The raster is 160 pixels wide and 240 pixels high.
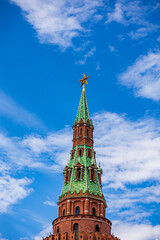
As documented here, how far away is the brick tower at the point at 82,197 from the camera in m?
63.0

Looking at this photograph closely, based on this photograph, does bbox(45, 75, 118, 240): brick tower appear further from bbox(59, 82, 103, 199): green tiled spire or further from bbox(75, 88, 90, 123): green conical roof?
bbox(75, 88, 90, 123): green conical roof

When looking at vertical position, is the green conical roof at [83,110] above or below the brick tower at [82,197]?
above

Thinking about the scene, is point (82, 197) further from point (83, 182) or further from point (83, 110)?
point (83, 110)

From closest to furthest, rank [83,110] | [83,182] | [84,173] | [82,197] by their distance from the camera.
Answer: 1. [82,197]
2. [83,182]
3. [84,173]
4. [83,110]

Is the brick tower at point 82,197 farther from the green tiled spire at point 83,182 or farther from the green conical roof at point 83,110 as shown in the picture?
the green conical roof at point 83,110

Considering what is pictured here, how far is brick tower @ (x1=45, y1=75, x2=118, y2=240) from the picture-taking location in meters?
63.0

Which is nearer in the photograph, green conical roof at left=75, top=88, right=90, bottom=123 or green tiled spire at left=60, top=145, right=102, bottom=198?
green tiled spire at left=60, top=145, right=102, bottom=198

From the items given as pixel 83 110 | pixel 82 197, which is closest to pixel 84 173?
pixel 82 197

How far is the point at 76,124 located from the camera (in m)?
80.4

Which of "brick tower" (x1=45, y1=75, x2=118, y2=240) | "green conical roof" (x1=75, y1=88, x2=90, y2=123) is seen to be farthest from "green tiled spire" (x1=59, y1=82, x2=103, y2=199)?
"green conical roof" (x1=75, y1=88, x2=90, y2=123)

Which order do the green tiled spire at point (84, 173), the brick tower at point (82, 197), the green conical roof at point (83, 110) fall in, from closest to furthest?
the brick tower at point (82, 197) < the green tiled spire at point (84, 173) < the green conical roof at point (83, 110)

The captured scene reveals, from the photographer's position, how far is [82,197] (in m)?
67.4

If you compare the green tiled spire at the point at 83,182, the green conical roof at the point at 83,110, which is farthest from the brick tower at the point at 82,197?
the green conical roof at the point at 83,110

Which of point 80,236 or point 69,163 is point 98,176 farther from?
point 80,236
